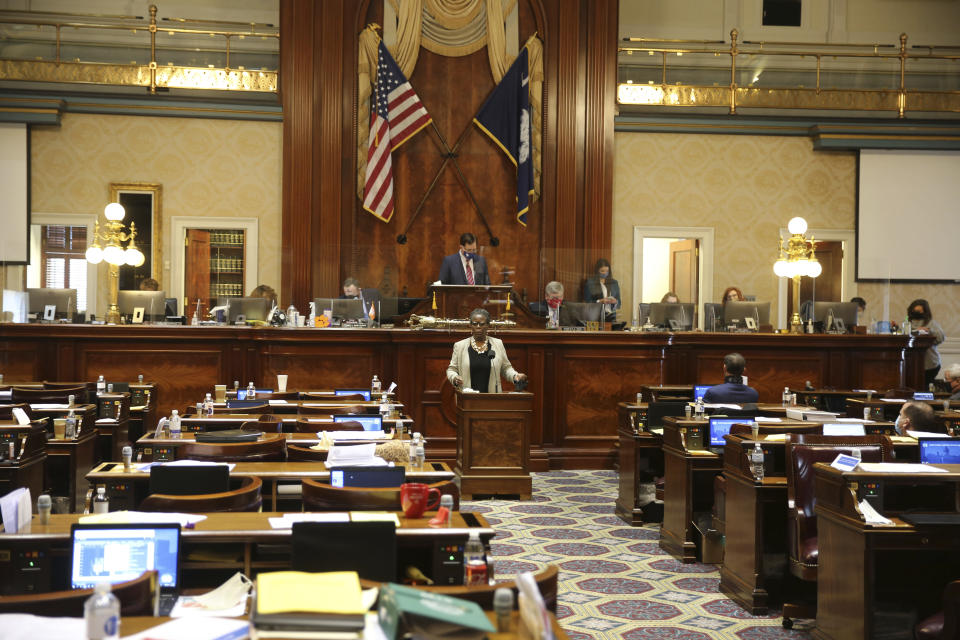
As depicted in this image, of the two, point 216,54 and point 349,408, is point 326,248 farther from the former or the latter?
point 349,408

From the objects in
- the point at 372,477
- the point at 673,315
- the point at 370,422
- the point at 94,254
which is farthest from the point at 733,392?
the point at 94,254

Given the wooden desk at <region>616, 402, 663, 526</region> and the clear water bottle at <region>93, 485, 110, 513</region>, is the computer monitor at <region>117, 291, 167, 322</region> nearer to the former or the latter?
the wooden desk at <region>616, 402, 663, 526</region>

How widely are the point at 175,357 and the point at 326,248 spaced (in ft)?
13.3

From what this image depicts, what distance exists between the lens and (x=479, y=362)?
911 cm

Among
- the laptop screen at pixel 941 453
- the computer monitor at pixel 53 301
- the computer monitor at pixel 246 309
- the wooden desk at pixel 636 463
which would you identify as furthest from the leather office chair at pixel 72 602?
the computer monitor at pixel 53 301

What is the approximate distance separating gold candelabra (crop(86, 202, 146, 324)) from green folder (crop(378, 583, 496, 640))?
939cm

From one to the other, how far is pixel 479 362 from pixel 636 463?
197 cm

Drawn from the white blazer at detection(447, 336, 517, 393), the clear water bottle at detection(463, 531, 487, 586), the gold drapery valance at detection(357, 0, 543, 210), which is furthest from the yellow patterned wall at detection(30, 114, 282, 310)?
the clear water bottle at detection(463, 531, 487, 586)

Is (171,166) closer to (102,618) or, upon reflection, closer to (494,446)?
(494,446)

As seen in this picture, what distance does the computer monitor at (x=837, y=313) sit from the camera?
11625 millimetres

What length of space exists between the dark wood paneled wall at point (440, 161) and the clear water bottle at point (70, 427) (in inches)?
279

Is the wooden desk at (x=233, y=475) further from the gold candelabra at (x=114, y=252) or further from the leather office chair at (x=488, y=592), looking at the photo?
the gold candelabra at (x=114, y=252)

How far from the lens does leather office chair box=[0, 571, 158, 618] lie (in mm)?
2451

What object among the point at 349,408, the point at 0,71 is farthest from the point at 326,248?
the point at 349,408
